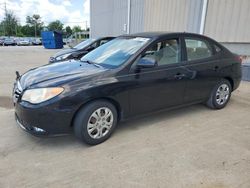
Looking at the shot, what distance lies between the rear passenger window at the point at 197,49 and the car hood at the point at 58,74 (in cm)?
159

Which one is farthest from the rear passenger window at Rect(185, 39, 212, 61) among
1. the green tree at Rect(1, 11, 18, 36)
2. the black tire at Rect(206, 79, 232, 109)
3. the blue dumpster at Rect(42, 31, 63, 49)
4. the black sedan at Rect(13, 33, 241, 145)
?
the green tree at Rect(1, 11, 18, 36)

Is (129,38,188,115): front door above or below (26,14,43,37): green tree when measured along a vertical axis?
below

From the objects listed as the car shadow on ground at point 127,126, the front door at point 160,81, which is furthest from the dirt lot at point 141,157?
the front door at point 160,81

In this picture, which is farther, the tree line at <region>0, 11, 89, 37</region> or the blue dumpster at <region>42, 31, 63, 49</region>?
the tree line at <region>0, 11, 89, 37</region>

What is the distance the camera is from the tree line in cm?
7284

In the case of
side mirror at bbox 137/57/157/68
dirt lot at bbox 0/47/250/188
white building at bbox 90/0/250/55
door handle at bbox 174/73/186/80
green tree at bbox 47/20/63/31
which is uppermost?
green tree at bbox 47/20/63/31

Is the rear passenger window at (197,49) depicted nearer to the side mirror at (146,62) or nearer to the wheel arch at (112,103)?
the side mirror at (146,62)

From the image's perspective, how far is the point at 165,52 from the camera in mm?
3764

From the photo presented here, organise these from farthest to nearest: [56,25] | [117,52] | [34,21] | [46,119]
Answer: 1. [56,25]
2. [34,21]
3. [117,52]
4. [46,119]

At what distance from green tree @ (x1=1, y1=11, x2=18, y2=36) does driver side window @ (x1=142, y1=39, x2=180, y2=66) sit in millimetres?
79000

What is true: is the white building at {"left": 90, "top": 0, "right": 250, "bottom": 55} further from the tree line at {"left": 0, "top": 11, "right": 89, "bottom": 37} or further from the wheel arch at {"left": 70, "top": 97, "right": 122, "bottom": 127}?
the tree line at {"left": 0, "top": 11, "right": 89, "bottom": 37}

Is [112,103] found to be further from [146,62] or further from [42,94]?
[42,94]

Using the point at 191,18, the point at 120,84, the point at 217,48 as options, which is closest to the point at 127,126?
the point at 120,84

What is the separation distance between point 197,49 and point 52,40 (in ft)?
79.7
